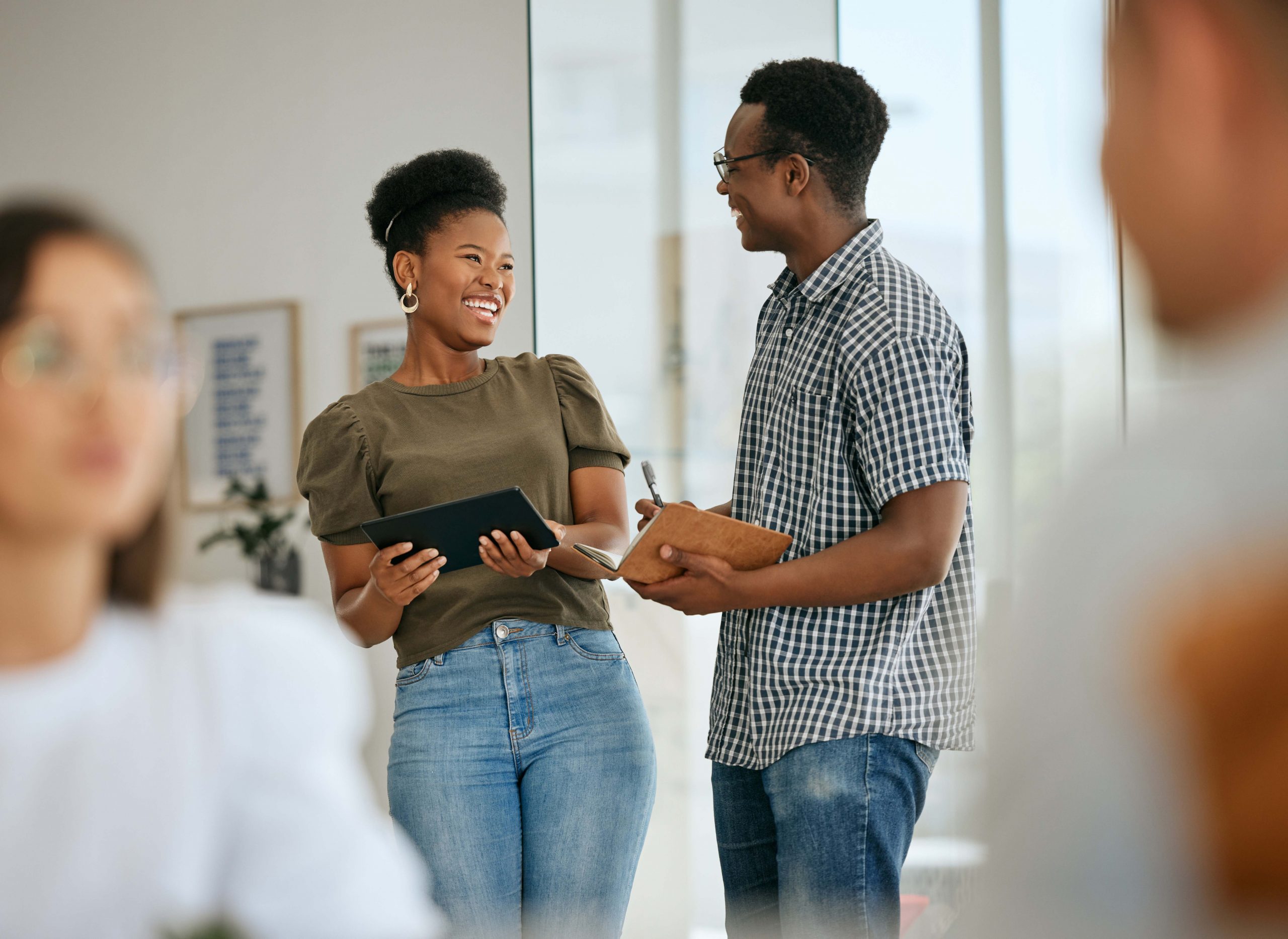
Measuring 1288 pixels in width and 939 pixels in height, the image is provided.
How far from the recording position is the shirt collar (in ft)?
5.37

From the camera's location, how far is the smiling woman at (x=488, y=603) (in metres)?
1.63

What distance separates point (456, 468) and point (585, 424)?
0.23m

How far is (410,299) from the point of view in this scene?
187 centimetres

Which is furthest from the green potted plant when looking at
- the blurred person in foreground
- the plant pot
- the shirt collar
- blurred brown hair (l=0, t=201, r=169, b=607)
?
the blurred person in foreground

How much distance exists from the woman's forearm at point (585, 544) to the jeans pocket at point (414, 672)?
0.23 m

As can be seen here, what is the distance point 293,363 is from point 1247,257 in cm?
384

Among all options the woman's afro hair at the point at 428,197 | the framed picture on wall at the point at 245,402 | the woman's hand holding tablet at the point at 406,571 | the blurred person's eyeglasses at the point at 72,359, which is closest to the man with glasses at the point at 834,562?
the woman's hand holding tablet at the point at 406,571

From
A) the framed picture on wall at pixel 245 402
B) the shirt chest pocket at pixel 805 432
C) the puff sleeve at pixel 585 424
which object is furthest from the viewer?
the framed picture on wall at pixel 245 402

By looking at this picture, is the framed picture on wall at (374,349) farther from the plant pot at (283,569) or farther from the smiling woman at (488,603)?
the smiling woman at (488,603)

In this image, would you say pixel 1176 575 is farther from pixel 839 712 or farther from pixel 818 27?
pixel 818 27

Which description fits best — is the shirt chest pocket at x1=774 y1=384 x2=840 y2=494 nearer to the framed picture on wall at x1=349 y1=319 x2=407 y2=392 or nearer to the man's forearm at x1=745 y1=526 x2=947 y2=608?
the man's forearm at x1=745 y1=526 x2=947 y2=608

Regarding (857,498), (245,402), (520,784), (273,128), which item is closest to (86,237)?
(857,498)

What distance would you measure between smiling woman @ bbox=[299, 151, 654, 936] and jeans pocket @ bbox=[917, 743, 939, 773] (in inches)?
16.3

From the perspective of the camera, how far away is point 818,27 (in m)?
2.48
